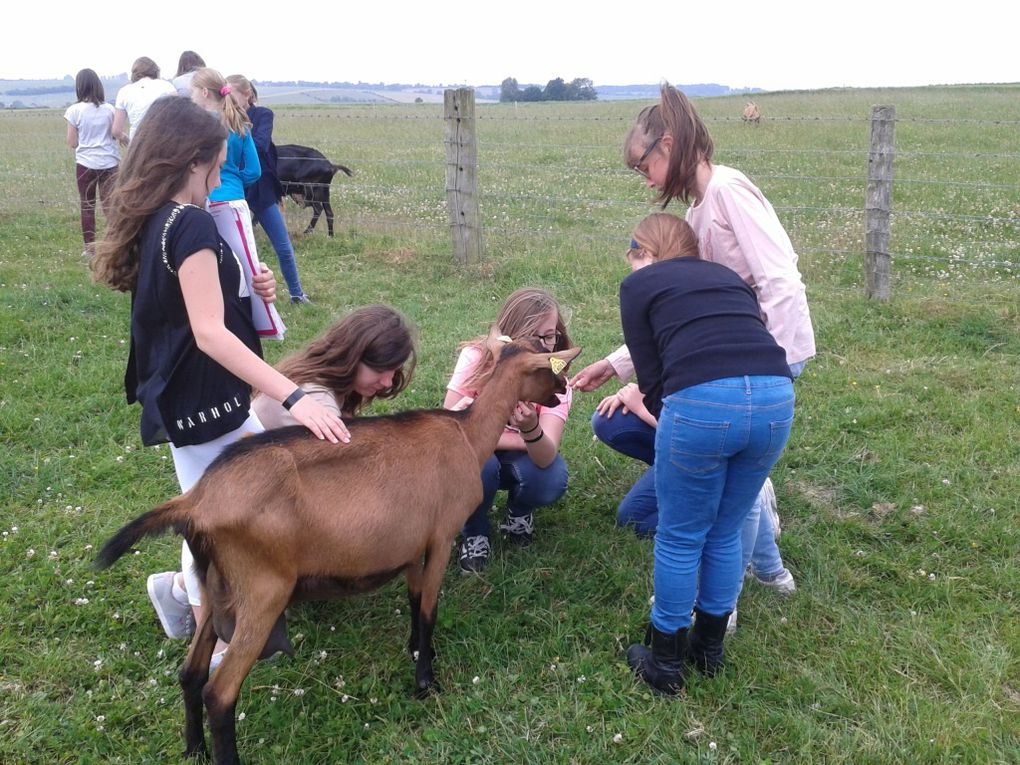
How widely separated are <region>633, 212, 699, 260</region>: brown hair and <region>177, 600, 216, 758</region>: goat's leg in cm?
201

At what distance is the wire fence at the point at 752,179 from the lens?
9.17 meters

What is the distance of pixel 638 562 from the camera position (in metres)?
4.09

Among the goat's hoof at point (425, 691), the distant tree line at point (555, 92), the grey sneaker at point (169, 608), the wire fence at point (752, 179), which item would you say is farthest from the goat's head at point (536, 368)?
the distant tree line at point (555, 92)

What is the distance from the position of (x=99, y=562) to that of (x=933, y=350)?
19.6ft

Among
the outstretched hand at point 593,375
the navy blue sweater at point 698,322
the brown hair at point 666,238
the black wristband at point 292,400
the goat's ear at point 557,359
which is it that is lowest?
the outstretched hand at point 593,375

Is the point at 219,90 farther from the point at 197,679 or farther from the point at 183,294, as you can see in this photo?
the point at 197,679

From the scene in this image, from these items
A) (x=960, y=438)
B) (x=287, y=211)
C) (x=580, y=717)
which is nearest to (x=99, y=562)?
(x=580, y=717)

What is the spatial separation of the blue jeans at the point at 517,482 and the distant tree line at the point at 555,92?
7063 cm

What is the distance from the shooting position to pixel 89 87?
983cm

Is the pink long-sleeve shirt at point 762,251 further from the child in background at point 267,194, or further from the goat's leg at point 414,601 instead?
the child in background at point 267,194

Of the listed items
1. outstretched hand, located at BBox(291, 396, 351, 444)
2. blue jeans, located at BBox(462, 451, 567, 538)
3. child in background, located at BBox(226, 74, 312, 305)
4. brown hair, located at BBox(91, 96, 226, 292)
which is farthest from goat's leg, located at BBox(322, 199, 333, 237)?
outstretched hand, located at BBox(291, 396, 351, 444)

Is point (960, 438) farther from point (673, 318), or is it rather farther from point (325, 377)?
point (325, 377)

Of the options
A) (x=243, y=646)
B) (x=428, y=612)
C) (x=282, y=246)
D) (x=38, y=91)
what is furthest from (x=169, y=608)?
(x=38, y=91)

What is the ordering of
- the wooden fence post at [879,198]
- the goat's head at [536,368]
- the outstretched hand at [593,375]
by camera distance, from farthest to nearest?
the wooden fence post at [879,198], the outstretched hand at [593,375], the goat's head at [536,368]
